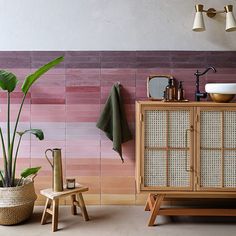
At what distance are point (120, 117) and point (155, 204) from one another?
0.83m

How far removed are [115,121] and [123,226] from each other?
888 millimetres

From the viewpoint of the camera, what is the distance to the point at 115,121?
3.14 meters

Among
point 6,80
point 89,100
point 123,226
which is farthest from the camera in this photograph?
point 89,100

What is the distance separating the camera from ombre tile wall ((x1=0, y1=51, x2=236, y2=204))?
10.6ft

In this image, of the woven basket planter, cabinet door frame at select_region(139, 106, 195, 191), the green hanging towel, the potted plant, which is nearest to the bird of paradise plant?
the potted plant

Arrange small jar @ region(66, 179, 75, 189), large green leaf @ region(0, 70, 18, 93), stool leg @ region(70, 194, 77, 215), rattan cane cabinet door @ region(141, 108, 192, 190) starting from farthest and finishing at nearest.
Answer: stool leg @ region(70, 194, 77, 215)
small jar @ region(66, 179, 75, 189)
rattan cane cabinet door @ region(141, 108, 192, 190)
large green leaf @ region(0, 70, 18, 93)

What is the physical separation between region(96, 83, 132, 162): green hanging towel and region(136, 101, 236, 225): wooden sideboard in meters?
0.36

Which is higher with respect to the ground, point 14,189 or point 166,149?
point 166,149

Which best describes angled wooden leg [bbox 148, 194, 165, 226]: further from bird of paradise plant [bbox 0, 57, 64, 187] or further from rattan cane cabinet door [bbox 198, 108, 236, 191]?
bird of paradise plant [bbox 0, 57, 64, 187]

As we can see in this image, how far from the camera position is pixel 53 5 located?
3.24 metres

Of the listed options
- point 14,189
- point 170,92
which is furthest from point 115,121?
point 14,189

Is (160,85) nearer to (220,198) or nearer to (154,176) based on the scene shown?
(154,176)

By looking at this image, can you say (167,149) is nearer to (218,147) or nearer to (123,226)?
(218,147)

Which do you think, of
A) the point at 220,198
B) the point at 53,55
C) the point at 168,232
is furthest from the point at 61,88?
the point at 220,198
